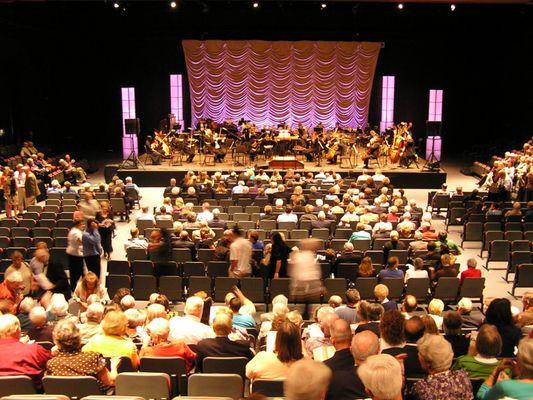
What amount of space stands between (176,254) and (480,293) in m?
4.79

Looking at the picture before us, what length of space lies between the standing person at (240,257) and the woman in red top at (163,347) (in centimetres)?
389

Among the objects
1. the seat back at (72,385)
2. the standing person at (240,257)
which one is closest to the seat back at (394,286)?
the standing person at (240,257)

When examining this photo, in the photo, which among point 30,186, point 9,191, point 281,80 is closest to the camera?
point 9,191

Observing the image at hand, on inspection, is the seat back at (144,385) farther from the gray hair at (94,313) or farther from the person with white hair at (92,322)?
the gray hair at (94,313)

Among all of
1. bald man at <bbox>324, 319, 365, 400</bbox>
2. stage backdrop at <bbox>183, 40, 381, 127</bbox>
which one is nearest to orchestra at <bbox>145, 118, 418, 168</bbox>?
stage backdrop at <bbox>183, 40, 381, 127</bbox>

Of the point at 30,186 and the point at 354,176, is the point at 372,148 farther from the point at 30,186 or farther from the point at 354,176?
the point at 30,186

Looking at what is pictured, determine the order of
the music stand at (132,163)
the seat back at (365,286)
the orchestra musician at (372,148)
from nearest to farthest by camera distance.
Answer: the seat back at (365,286) → the orchestra musician at (372,148) → the music stand at (132,163)

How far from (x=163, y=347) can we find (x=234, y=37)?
2073 centimetres

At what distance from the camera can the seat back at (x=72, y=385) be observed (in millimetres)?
5031

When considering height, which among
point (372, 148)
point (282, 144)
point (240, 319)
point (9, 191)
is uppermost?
point (282, 144)

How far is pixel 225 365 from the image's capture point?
223 inches

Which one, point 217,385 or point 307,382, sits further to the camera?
point 217,385

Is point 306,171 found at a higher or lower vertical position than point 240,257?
higher

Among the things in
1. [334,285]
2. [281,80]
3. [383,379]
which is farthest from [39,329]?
[281,80]
